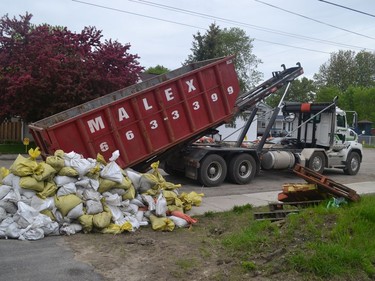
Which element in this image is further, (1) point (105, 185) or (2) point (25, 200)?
(1) point (105, 185)

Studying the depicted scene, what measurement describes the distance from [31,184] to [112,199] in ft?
4.41

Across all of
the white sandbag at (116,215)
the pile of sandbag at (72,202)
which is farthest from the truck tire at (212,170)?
the white sandbag at (116,215)

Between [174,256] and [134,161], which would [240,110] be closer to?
[134,161]

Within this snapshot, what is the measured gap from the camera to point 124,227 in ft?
22.0

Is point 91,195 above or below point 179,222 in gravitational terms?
above

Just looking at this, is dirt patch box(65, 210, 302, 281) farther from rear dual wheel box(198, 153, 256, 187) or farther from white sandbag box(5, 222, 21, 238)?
rear dual wheel box(198, 153, 256, 187)

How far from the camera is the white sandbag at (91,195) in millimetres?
6914

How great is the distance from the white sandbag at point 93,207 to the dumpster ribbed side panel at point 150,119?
7.68ft

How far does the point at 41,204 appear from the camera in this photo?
655cm

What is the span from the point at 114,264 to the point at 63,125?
4386mm

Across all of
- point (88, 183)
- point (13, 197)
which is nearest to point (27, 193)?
point (13, 197)

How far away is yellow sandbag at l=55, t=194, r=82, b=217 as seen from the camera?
664 centimetres

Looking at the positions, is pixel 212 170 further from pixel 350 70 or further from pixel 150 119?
pixel 350 70

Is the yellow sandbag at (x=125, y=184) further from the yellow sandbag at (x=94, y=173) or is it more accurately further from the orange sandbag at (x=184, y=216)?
the orange sandbag at (x=184, y=216)
